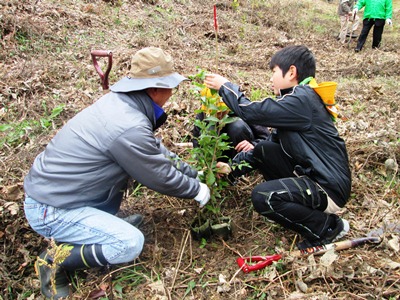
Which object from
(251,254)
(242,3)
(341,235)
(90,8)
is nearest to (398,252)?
(341,235)

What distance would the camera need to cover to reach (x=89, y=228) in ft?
7.26

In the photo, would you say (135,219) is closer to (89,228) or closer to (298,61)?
(89,228)

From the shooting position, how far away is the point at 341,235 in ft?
8.23

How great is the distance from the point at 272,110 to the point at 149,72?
2.88 feet

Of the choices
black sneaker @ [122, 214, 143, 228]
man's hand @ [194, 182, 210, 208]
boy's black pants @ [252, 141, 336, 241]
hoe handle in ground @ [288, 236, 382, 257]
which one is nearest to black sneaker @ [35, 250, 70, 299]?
black sneaker @ [122, 214, 143, 228]

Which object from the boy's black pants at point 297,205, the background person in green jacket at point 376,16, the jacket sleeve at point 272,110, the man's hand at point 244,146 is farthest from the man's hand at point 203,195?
the background person in green jacket at point 376,16

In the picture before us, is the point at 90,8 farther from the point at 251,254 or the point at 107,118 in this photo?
the point at 251,254

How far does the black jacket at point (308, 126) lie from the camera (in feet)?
7.61

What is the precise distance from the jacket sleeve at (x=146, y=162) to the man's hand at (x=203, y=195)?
Result: 3.9 inches

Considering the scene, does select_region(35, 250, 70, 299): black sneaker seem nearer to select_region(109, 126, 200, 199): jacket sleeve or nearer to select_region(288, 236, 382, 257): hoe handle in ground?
select_region(109, 126, 200, 199): jacket sleeve

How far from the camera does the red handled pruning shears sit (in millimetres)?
2275

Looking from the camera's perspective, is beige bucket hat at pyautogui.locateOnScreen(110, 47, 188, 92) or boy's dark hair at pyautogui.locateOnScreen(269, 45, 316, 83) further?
boy's dark hair at pyautogui.locateOnScreen(269, 45, 316, 83)

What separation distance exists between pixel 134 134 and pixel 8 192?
1.41 metres

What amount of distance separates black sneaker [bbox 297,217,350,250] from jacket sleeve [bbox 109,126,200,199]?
949 millimetres
